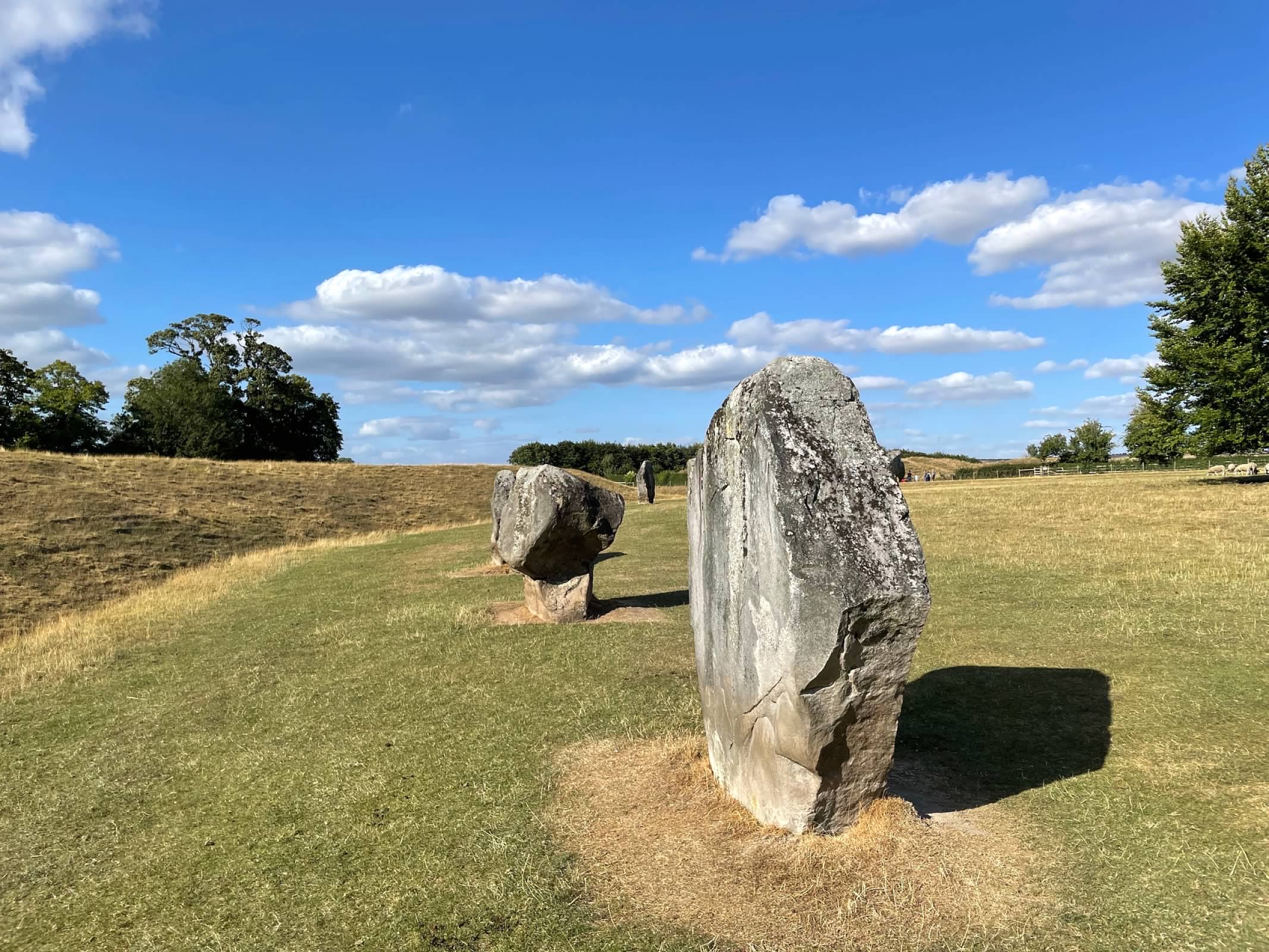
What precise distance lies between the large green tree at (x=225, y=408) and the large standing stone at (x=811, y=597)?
65158 millimetres

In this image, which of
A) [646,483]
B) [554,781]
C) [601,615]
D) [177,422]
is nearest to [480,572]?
[601,615]

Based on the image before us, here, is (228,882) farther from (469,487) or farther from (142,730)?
(469,487)

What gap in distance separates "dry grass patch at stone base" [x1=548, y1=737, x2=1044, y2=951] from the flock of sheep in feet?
122

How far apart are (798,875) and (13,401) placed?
→ 223 ft

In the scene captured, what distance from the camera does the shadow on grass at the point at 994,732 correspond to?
6180mm

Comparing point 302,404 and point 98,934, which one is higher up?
point 302,404

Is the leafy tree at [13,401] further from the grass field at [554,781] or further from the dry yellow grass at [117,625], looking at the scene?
the grass field at [554,781]

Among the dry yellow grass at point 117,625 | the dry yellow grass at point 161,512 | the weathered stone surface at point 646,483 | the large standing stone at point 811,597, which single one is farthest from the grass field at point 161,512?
the large standing stone at point 811,597

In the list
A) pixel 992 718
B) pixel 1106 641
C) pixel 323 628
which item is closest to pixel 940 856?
pixel 992 718

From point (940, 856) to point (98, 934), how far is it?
5.43m

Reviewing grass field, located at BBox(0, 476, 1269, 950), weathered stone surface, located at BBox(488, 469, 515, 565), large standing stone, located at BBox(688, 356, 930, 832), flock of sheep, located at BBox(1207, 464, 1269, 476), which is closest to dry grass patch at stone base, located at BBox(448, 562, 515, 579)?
weathered stone surface, located at BBox(488, 469, 515, 565)

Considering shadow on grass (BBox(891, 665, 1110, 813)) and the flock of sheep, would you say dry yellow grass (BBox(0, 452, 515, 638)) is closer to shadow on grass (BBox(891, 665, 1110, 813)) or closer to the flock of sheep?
shadow on grass (BBox(891, 665, 1110, 813))

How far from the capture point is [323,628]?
13578 mm

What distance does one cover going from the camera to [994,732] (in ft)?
23.9
